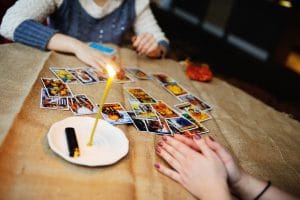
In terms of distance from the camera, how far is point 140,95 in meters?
1.21

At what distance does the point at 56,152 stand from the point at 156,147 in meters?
Answer: 0.29

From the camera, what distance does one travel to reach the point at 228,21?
392 centimetres

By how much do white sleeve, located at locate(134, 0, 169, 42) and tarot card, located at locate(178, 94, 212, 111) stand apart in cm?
60

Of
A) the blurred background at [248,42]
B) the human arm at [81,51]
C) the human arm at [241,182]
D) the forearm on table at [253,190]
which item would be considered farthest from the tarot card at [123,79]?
the blurred background at [248,42]

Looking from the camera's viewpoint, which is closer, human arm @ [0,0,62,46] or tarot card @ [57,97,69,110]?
tarot card @ [57,97,69,110]

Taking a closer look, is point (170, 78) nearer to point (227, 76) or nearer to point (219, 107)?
point (219, 107)

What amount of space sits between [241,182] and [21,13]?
1123mm

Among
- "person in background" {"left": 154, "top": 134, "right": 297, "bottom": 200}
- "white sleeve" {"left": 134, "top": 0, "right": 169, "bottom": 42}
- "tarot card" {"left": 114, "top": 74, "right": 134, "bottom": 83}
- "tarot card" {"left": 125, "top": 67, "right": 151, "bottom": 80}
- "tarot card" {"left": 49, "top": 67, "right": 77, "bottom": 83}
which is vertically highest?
"white sleeve" {"left": 134, "top": 0, "right": 169, "bottom": 42}

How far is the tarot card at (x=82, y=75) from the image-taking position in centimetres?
120

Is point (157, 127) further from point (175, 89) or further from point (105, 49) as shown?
point (105, 49)

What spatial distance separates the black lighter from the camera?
0.78 metres

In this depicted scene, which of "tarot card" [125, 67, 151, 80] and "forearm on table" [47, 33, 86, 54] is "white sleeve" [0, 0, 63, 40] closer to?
"forearm on table" [47, 33, 86, 54]

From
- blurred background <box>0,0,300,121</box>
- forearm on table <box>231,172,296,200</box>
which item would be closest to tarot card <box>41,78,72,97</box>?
forearm on table <box>231,172,296,200</box>

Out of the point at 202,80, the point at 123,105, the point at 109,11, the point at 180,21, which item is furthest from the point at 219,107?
the point at 180,21
